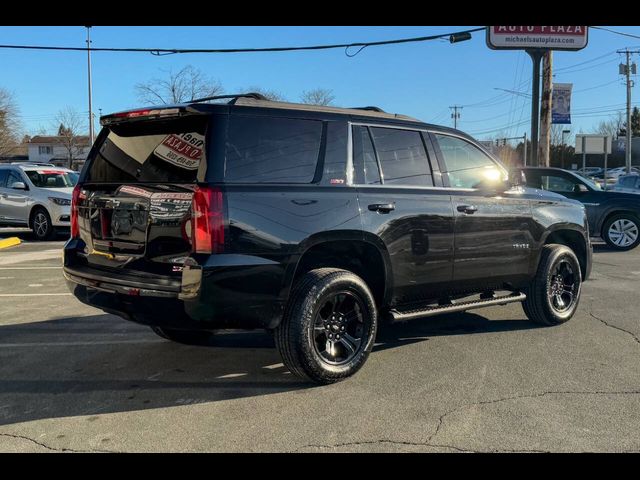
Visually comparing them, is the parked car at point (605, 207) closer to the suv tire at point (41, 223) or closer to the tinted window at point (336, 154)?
the tinted window at point (336, 154)

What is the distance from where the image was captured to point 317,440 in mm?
3400

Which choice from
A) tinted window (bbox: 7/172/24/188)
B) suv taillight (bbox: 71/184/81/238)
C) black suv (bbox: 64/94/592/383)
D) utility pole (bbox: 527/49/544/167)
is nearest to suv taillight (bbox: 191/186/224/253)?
black suv (bbox: 64/94/592/383)

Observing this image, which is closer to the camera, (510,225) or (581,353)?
(581,353)

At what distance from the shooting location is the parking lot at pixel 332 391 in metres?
3.43

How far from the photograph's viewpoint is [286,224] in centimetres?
399

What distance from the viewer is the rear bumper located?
12.1ft

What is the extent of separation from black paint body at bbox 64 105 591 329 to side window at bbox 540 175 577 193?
6821 mm

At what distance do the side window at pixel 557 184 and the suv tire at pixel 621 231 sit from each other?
114 centimetres

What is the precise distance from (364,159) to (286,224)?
3.30 ft

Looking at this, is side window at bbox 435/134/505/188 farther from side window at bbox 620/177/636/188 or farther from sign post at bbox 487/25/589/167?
side window at bbox 620/177/636/188

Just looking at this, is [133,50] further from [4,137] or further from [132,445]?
[4,137]
